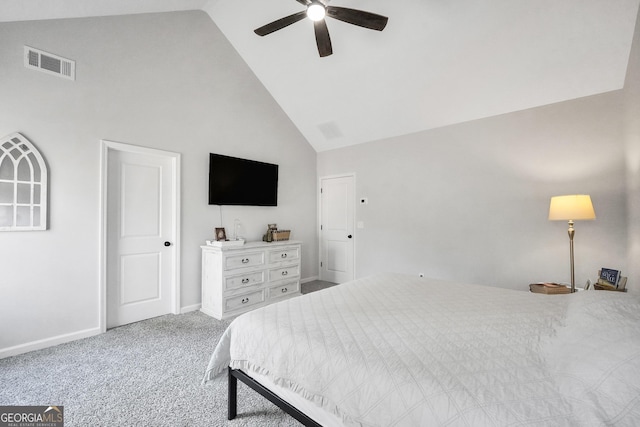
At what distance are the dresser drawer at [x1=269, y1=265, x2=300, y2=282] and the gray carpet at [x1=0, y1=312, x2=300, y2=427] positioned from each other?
1.24 meters

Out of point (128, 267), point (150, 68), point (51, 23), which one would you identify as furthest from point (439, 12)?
point (128, 267)

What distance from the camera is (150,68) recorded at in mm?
3211

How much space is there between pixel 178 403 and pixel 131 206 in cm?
226

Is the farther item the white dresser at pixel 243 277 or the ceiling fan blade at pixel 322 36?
the white dresser at pixel 243 277

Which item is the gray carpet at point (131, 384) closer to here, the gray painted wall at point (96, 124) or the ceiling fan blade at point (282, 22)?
the gray painted wall at point (96, 124)

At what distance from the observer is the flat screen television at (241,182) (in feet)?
12.4

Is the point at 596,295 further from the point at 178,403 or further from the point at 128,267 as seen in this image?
the point at 128,267

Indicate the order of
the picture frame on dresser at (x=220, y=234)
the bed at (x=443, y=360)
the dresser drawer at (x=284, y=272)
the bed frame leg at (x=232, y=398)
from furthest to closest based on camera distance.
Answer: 1. the dresser drawer at (x=284, y=272)
2. the picture frame on dresser at (x=220, y=234)
3. the bed frame leg at (x=232, y=398)
4. the bed at (x=443, y=360)

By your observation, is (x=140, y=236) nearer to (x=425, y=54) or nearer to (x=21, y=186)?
(x=21, y=186)

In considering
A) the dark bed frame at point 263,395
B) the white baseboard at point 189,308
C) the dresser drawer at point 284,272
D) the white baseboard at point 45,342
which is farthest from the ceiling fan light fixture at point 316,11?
the white baseboard at point 45,342

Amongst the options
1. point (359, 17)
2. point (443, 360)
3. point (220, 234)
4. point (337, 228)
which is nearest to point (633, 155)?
point (359, 17)

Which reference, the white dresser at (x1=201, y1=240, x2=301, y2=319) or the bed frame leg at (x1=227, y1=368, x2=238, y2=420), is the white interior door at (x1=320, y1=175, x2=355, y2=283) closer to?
the white dresser at (x1=201, y1=240, x2=301, y2=319)

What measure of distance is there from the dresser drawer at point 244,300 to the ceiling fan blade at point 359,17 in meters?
3.13

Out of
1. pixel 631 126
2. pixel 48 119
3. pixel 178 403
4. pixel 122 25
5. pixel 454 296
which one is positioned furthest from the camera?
pixel 122 25
